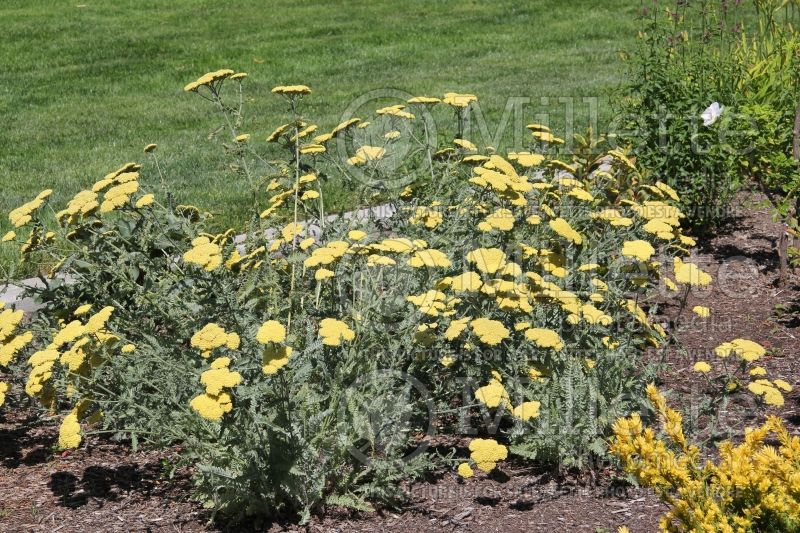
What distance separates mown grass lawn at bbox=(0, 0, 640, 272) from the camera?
8.55m

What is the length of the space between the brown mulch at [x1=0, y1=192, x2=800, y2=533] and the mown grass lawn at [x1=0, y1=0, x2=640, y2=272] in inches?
90.7

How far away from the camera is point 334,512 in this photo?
3.56 meters

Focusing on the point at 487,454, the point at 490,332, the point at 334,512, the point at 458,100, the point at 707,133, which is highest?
the point at 458,100

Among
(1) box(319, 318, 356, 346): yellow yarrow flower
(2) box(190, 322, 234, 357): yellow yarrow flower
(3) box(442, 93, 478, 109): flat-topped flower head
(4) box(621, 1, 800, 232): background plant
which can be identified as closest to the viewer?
(2) box(190, 322, 234, 357): yellow yarrow flower

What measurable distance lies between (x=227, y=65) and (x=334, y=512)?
31.0 feet

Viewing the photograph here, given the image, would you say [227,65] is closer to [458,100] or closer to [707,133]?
[707,133]

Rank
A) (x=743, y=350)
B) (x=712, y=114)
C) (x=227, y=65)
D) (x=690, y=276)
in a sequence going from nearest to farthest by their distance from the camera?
(x=743, y=350) < (x=690, y=276) < (x=712, y=114) < (x=227, y=65)

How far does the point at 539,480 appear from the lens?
3.73m

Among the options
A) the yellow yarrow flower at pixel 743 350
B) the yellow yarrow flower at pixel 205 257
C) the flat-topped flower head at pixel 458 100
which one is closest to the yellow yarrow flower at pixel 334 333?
the yellow yarrow flower at pixel 205 257

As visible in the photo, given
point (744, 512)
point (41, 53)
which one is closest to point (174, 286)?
point (744, 512)

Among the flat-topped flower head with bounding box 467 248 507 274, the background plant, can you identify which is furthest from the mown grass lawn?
the flat-topped flower head with bounding box 467 248 507 274

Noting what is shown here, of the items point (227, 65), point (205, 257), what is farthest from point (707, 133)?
point (227, 65)

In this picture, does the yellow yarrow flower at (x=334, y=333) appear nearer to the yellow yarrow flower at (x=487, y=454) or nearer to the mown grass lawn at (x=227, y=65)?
the yellow yarrow flower at (x=487, y=454)

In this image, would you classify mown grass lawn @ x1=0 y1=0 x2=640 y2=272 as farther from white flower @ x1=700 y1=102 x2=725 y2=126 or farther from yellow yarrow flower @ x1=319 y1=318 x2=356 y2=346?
yellow yarrow flower @ x1=319 y1=318 x2=356 y2=346
